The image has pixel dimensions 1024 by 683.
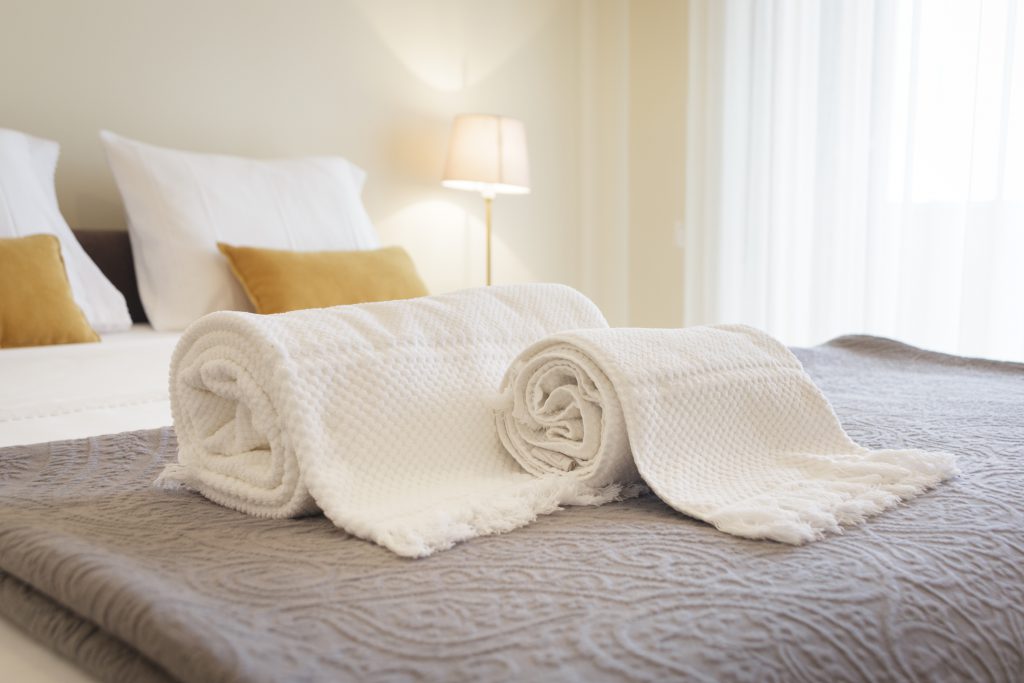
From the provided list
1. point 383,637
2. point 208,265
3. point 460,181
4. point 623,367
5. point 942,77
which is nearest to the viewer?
point 383,637

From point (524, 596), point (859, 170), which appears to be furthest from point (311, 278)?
point (859, 170)

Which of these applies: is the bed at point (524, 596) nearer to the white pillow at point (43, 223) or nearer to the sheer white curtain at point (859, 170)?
the white pillow at point (43, 223)

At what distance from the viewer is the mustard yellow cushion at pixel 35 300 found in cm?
162

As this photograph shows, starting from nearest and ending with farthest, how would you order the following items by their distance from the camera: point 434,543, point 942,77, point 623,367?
1. point 434,543
2. point 623,367
3. point 942,77

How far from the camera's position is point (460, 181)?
3070mm

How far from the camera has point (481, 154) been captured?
10.0ft

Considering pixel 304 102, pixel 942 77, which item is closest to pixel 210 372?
pixel 304 102

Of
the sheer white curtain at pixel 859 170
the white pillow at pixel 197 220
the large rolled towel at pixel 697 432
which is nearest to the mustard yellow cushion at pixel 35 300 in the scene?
the white pillow at pixel 197 220

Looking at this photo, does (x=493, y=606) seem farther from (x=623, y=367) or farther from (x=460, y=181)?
(x=460, y=181)

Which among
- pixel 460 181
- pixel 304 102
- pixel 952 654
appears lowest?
pixel 952 654

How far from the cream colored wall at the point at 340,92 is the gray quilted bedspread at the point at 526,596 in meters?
Result: 1.88

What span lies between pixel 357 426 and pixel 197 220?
156 cm

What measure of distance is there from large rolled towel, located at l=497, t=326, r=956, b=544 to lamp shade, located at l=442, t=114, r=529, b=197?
222 centimetres

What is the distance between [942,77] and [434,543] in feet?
8.79
